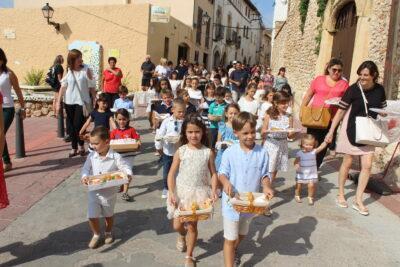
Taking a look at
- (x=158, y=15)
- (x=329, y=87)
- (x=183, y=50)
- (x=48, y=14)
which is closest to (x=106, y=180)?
(x=329, y=87)

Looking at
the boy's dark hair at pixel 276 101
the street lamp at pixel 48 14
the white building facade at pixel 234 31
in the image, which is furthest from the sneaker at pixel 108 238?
the white building facade at pixel 234 31

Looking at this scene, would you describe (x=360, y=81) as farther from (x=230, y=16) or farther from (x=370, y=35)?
(x=230, y=16)

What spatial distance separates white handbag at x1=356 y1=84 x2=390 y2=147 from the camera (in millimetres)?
4488

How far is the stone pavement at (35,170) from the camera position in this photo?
180 inches

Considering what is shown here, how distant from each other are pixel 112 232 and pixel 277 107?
8.35 feet

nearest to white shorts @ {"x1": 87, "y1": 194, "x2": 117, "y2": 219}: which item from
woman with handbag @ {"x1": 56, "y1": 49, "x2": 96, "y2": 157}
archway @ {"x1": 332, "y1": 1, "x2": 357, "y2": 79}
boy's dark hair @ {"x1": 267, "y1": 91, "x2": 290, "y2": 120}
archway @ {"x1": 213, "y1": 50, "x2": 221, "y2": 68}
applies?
boy's dark hair @ {"x1": 267, "y1": 91, "x2": 290, "y2": 120}

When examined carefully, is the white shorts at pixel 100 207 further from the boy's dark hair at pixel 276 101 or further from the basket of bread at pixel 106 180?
the boy's dark hair at pixel 276 101

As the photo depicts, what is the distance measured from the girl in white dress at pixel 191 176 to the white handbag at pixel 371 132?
2.15m

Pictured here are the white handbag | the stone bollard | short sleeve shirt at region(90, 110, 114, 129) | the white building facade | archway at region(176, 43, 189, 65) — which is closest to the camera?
the white handbag

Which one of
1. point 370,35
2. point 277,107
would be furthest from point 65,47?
point 277,107

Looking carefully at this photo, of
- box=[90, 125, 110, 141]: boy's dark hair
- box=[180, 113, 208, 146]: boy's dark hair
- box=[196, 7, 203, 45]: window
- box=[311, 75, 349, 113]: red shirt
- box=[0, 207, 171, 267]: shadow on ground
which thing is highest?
box=[196, 7, 203, 45]: window

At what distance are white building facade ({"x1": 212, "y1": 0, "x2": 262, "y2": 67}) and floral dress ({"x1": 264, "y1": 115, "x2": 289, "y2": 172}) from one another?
85.3 ft

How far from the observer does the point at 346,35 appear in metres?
11.7

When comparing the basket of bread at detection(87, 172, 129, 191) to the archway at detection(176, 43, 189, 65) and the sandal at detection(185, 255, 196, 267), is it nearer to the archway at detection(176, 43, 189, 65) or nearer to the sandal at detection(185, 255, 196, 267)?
the sandal at detection(185, 255, 196, 267)
